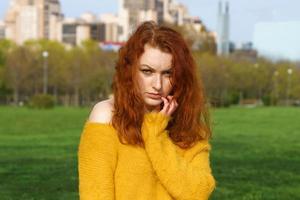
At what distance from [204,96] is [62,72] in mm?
68246

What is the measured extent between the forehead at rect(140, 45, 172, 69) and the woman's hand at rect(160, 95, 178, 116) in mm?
113

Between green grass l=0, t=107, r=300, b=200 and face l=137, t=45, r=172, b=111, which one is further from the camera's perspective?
green grass l=0, t=107, r=300, b=200

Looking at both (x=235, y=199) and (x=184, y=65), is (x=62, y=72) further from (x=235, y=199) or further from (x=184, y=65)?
(x=184, y=65)

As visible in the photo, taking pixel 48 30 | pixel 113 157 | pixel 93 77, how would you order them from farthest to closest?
pixel 48 30, pixel 93 77, pixel 113 157

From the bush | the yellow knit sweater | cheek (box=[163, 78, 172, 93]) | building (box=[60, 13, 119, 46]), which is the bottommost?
the bush

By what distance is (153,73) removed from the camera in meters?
2.36

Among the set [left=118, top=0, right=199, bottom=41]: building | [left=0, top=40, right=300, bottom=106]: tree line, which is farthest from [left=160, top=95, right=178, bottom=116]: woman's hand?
[left=118, top=0, right=199, bottom=41]: building

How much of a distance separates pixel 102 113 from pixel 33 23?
13770 centimetres

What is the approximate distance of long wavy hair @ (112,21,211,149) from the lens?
2324 millimetres

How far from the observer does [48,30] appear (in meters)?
143

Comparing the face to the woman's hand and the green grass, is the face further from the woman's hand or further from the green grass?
the green grass

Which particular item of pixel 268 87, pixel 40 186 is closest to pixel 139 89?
pixel 40 186

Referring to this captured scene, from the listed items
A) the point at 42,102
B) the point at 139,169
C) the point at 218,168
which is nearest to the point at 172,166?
the point at 139,169

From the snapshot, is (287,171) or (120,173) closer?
(120,173)
